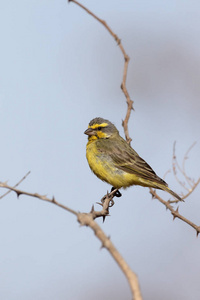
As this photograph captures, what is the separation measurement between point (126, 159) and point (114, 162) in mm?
177

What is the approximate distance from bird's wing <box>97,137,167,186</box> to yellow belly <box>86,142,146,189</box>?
2.5 inches

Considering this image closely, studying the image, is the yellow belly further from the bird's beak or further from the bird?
the bird's beak

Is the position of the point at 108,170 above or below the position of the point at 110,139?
below

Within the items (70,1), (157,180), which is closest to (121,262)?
(70,1)

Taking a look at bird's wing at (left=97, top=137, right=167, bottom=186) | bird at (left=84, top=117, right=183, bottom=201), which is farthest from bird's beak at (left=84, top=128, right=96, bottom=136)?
bird's wing at (left=97, top=137, right=167, bottom=186)

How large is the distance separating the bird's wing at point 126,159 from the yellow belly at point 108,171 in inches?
2.5

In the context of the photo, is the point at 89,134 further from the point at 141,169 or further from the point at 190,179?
the point at 190,179

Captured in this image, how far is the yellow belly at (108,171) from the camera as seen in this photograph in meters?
5.86

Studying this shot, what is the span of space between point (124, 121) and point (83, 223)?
2824 mm

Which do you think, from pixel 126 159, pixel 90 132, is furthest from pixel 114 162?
pixel 90 132

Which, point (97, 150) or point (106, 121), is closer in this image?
point (97, 150)

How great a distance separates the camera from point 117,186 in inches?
229

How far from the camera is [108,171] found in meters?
5.95

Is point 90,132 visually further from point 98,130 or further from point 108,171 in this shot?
point 108,171
